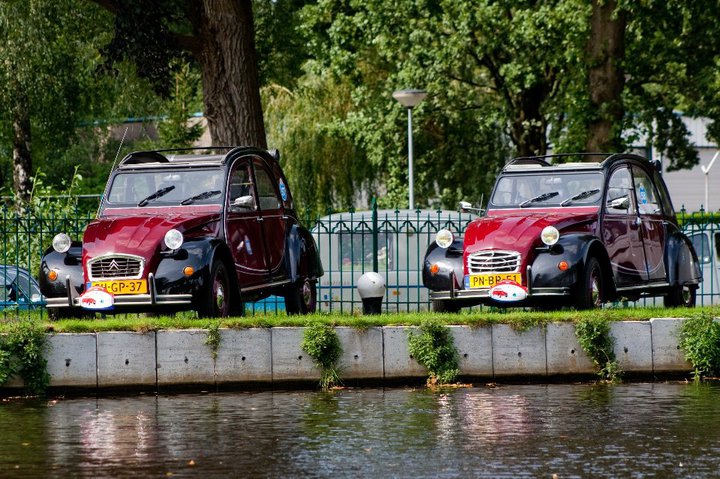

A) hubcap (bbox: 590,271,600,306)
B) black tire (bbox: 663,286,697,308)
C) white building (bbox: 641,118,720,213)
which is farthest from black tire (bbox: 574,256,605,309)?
white building (bbox: 641,118,720,213)

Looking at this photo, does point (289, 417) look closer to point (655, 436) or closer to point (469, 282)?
point (655, 436)

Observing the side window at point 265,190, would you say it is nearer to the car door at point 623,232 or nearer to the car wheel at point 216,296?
the car wheel at point 216,296

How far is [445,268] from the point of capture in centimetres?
1532

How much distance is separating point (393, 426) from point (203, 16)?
38.2 ft

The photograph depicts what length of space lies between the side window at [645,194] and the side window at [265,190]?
4.33 m

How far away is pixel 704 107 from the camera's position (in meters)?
29.4

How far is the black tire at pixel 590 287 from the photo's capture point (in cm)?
1478

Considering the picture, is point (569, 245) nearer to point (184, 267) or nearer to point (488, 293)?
point (488, 293)

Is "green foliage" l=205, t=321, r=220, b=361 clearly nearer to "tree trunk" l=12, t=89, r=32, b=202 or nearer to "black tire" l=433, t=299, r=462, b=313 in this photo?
"black tire" l=433, t=299, r=462, b=313

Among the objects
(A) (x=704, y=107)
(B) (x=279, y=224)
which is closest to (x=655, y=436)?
(B) (x=279, y=224)

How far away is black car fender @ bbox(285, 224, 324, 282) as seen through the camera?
1645cm

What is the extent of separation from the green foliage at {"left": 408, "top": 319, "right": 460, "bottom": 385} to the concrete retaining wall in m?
0.09

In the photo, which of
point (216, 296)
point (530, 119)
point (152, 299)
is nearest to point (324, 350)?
point (216, 296)

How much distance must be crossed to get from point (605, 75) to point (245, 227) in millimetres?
13241
